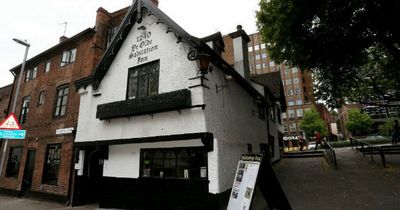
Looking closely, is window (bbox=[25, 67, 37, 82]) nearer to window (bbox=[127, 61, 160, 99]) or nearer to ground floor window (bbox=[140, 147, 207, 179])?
window (bbox=[127, 61, 160, 99])

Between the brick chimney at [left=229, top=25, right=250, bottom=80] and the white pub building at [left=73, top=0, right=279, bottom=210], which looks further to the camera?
the brick chimney at [left=229, top=25, right=250, bottom=80]

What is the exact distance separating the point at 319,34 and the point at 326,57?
140 centimetres

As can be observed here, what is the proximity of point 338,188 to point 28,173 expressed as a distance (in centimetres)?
1694

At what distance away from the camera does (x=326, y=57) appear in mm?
10422

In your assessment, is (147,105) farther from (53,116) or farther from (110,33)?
(53,116)

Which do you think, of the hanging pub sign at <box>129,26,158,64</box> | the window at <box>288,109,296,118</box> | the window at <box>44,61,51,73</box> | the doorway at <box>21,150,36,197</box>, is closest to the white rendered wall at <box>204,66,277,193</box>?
the hanging pub sign at <box>129,26,158,64</box>

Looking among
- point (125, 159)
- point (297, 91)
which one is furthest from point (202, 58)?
point (297, 91)

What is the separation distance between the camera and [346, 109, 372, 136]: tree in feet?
178

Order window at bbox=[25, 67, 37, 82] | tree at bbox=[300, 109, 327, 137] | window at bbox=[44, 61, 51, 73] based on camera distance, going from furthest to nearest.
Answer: tree at bbox=[300, 109, 327, 137] → window at bbox=[25, 67, 37, 82] → window at bbox=[44, 61, 51, 73]

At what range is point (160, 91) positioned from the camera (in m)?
8.70

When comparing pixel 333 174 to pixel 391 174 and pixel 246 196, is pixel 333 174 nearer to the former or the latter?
pixel 391 174

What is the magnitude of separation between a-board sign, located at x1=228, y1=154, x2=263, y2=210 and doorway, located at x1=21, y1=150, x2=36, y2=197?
1427 centimetres

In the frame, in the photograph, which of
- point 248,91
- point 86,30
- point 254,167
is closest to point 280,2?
point 248,91

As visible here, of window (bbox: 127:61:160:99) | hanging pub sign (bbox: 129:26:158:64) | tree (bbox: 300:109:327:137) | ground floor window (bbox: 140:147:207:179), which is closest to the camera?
ground floor window (bbox: 140:147:207:179)
